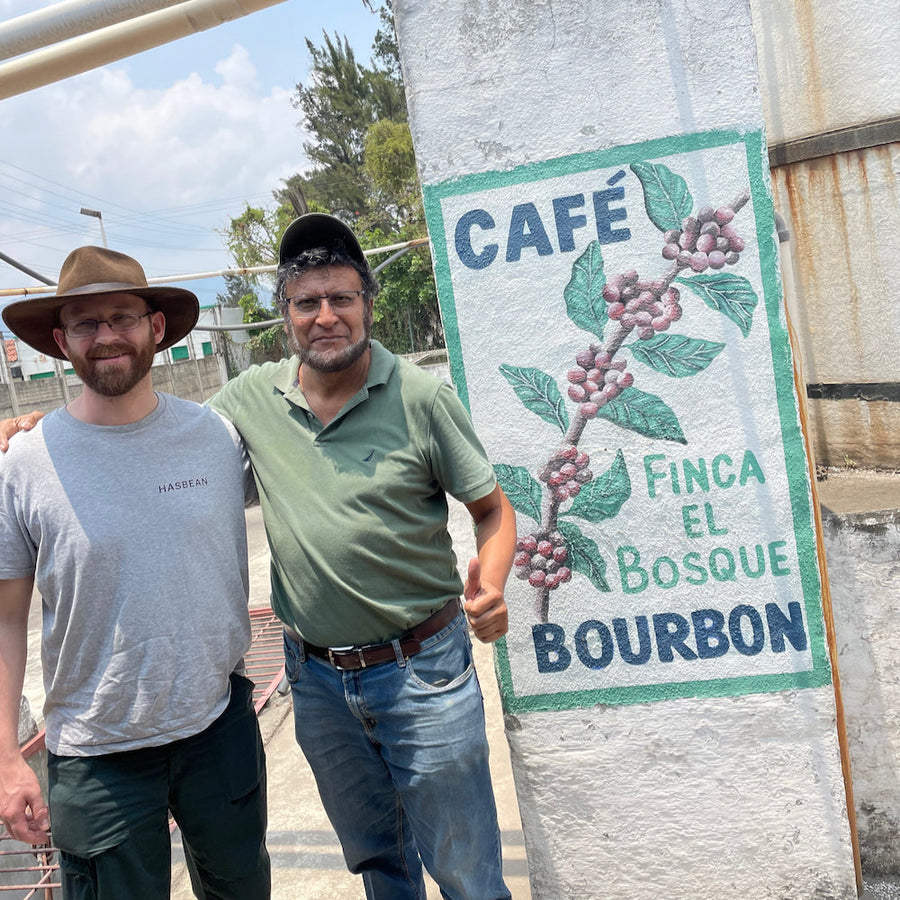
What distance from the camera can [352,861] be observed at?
6.75 ft

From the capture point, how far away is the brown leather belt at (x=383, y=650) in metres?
1.83

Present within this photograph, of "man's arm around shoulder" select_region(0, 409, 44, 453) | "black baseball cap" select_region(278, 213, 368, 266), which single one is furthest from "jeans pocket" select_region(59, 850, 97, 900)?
"black baseball cap" select_region(278, 213, 368, 266)

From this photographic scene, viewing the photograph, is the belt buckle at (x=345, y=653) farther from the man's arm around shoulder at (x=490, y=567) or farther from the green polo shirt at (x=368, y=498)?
the man's arm around shoulder at (x=490, y=567)

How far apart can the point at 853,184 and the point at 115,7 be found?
2.11 meters

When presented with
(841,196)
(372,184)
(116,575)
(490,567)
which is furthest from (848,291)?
(372,184)

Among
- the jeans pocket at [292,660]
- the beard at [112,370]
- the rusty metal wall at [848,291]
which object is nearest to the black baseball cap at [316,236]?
the beard at [112,370]

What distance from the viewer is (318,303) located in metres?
1.91

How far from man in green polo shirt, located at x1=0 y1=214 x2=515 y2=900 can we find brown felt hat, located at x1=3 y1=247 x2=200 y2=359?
0.99ft

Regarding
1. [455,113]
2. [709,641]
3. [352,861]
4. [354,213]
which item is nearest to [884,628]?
[709,641]

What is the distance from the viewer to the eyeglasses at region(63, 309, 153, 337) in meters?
1.89

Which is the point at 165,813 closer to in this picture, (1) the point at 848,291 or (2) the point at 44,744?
(2) the point at 44,744

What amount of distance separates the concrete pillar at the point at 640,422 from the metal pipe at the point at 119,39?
1.52 feet

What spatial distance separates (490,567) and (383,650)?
30 cm

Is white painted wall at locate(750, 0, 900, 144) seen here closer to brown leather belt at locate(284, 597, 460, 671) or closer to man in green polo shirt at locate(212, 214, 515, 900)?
man in green polo shirt at locate(212, 214, 515, 900)
